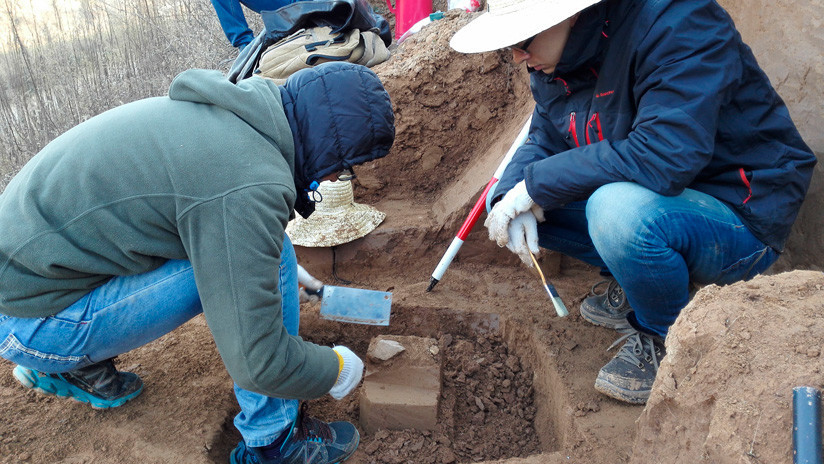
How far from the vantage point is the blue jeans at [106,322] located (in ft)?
5.46

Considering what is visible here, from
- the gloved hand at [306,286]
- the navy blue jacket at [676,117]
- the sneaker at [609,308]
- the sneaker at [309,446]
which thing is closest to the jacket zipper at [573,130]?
the navy blue jacket at [676,117]

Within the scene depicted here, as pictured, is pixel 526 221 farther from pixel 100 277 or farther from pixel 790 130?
pixel 100 277

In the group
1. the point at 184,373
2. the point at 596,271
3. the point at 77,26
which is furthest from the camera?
the point at 77,26

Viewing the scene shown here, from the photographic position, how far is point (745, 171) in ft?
5.90

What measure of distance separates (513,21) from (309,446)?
5.06 feet

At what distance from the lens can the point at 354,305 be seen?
2.47 meters

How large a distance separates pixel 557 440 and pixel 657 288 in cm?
64

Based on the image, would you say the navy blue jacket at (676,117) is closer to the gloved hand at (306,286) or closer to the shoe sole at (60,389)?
the gloved hand at (306,286)

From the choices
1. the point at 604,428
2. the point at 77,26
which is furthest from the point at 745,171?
the point at 77,26

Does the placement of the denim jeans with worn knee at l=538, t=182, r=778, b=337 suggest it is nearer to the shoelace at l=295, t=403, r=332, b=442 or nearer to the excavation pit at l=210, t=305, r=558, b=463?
the excavation pit at l=210, t=305, r=558, b=463

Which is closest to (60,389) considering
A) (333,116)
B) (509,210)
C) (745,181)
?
(333,116)

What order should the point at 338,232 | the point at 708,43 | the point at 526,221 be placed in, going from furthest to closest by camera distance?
1. the point at 338,232
2. the point at 526,221
3. the point at 708,43

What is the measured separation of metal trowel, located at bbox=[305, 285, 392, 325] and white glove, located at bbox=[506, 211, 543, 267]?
641 millimetres

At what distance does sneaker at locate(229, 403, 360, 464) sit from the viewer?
6.38 ft
